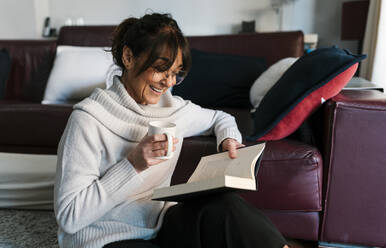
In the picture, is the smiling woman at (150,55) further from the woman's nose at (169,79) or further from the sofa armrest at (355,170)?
the sofa armrest at (355,170)

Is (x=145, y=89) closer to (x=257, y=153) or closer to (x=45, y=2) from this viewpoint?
(x=257, y=153)

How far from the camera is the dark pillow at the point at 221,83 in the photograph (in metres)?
2.21

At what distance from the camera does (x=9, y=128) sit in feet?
6.88

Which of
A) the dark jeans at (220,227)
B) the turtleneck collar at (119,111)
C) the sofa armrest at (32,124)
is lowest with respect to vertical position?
the sofa armrest at (32,124)

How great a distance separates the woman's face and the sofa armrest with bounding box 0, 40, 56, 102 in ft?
6.06

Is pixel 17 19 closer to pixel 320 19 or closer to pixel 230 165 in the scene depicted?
pixel 320 19

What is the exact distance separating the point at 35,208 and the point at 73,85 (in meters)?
0.88

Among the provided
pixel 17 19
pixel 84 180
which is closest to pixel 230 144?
pixel 84 180

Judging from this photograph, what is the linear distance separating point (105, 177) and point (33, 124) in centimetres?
134

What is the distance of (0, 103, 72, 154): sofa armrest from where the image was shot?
6.73ft

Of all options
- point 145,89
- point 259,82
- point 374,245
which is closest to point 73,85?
point 259,82

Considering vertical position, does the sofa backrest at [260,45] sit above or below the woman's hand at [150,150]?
above

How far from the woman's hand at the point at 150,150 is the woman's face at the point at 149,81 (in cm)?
17

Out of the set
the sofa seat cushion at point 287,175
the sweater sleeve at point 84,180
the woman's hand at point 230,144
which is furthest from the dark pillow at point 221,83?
the sweater sleeve at point 84,180
